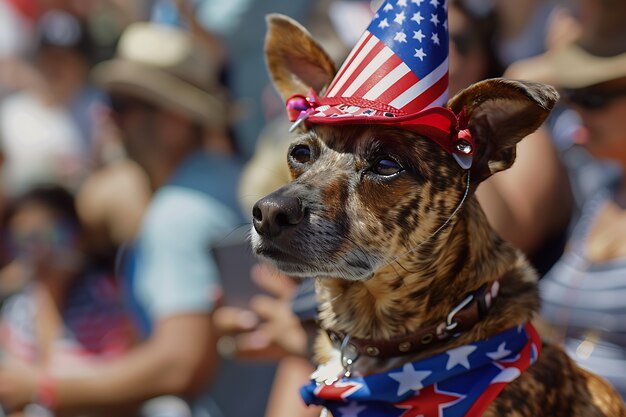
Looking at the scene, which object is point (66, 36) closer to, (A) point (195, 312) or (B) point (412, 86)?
(A) point (195, 312)

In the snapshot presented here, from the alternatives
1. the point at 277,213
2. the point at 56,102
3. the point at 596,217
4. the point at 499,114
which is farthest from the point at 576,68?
the point at 56,102

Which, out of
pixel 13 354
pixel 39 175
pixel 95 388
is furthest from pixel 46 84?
pixel 95 388

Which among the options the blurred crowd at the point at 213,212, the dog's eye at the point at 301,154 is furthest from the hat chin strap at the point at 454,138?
the blurred crowd at the point at 213,212

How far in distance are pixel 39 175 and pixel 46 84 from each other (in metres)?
1.63

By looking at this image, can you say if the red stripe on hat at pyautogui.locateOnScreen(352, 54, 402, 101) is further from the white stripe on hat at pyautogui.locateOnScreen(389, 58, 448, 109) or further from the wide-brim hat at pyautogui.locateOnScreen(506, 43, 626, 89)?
the wide-brim hat at pyautogui.locateOnScreen(506, 43, 626, 89)

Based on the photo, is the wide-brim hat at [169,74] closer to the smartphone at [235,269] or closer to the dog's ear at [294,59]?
the smartphone at [235,269]

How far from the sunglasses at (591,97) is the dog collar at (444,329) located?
1.29m

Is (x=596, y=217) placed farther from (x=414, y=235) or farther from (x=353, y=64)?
(x=353, y=64)

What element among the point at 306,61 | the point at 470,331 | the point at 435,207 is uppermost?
the point at 306,61

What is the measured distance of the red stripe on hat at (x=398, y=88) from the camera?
2262 millimetres

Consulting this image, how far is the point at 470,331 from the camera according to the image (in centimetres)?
236

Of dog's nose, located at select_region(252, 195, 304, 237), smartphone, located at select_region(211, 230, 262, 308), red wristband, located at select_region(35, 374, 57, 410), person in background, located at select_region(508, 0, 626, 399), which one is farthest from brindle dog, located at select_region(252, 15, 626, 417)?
red wristband, located at select_region(35, 374, 57, 410)

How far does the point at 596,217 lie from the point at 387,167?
1.49 meters

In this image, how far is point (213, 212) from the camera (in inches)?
173
